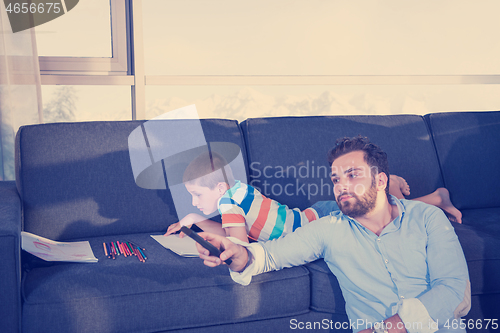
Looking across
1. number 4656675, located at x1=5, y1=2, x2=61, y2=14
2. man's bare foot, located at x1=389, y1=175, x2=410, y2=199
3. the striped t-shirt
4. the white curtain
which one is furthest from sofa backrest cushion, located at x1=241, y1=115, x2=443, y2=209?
number 4656675, located at x1=5, y1=2, x2=61, y2=14

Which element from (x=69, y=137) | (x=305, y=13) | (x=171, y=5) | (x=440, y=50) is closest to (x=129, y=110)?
(x=171, y=5)

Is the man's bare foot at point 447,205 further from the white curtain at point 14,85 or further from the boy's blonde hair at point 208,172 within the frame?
the white curtain at point 14,85

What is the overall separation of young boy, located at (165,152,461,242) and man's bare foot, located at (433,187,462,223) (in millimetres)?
638

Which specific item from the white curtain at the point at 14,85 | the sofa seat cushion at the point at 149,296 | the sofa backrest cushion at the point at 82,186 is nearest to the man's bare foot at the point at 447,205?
the sofa seat cushion at the point at 149,296

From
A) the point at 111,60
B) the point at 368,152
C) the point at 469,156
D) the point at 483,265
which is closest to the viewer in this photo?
the point at 368,152

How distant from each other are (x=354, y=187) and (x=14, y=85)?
2.02 metres

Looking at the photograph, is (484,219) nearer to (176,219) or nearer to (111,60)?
(176,219)

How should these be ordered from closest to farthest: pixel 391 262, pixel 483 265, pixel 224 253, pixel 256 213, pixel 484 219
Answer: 1. pixel 224 253
2. pixel 391 262
3. pixel 483 265
4. pixel 256 213
5. pixel 484 219

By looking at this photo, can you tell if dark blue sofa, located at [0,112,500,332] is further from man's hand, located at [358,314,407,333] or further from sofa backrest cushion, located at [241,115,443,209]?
man's hand, located at [358,314,407,333]

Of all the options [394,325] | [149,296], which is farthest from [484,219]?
[149,296]

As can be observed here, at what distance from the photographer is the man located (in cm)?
111

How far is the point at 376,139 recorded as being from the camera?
6.57ft

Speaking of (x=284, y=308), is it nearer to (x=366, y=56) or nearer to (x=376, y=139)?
(x=376, y=139)

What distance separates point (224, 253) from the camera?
3.45 feet
